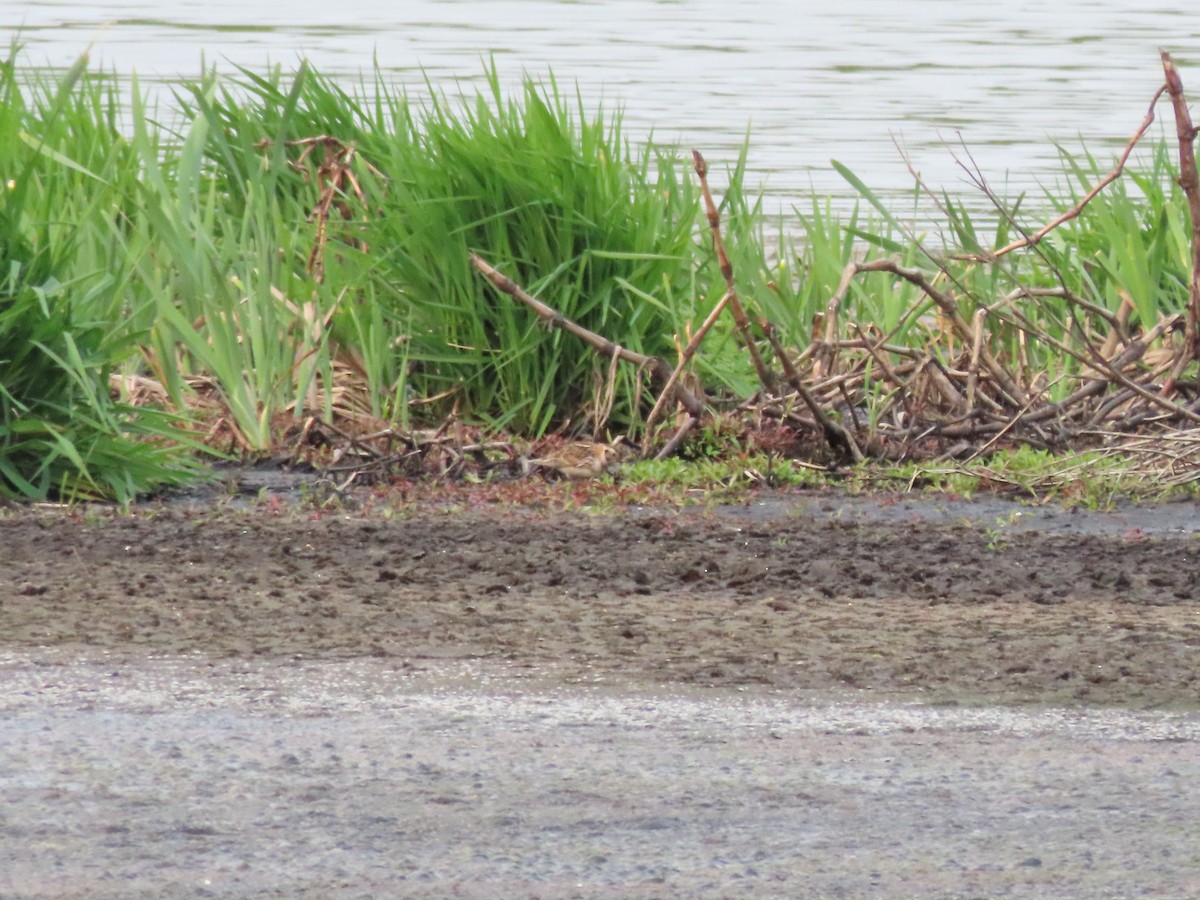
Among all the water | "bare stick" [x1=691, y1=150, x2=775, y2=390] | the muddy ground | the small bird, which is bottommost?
the water

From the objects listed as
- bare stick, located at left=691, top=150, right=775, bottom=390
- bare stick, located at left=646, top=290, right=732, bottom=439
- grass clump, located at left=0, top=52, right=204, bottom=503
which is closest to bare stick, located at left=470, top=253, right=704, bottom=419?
bare stick, located at left=646, top=290, right=732, bottom=439

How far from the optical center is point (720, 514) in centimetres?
701

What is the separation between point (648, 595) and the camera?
559 centimetres

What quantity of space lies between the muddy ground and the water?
455 cm

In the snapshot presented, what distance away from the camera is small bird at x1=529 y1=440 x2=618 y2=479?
24.3ft

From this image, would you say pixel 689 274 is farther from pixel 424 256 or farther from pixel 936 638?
pixel 936 638

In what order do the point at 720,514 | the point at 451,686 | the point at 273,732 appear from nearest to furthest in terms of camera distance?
the point at 273,732
the point at 451,686
the point at 720,514

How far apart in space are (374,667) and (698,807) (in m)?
1.06

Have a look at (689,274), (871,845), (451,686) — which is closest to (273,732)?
(451,686)

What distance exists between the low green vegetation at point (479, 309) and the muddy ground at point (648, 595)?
752 mm

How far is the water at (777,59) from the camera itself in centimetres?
1608

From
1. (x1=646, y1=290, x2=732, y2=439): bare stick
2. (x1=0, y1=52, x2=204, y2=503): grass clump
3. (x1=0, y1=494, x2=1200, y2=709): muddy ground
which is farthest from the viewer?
(x1=646, y1=290, x2=732, y2=439): bare stick

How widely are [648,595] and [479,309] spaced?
278 centimetres

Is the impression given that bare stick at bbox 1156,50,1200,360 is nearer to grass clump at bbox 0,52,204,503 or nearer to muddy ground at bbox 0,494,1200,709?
muddy ground at bbox 0,494,1200,709
